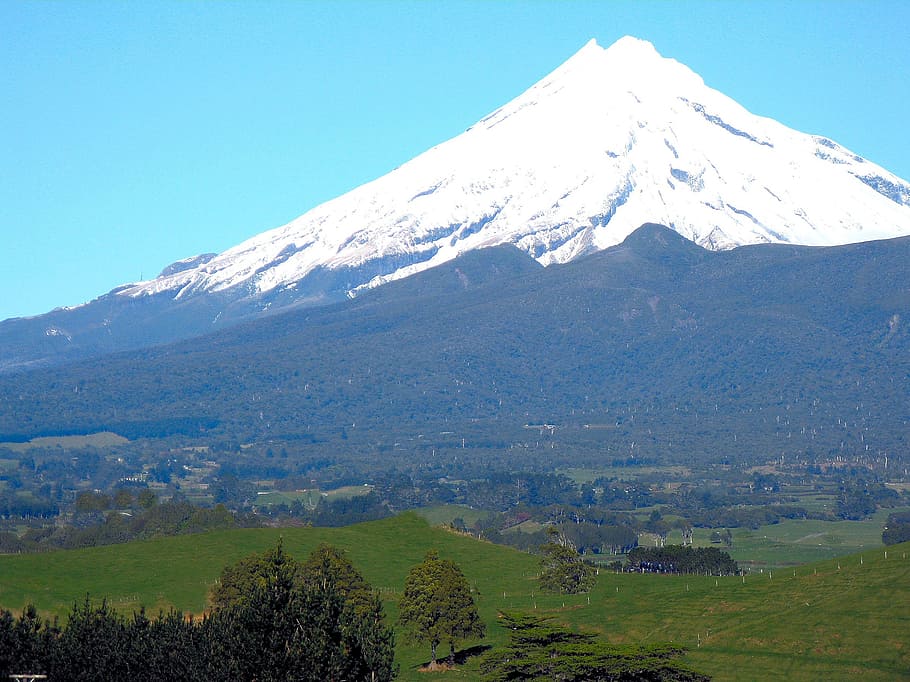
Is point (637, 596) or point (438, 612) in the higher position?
point (438, 612)

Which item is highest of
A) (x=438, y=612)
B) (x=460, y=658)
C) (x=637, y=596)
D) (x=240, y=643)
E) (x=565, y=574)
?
(x=240, y=643)

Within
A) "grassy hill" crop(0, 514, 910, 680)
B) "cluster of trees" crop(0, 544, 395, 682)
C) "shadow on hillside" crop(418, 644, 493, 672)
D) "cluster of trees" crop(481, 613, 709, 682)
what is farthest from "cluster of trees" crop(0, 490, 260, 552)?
"cluster of trees" crop(481, 613, 709, 682)

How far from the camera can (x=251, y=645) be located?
7219cm

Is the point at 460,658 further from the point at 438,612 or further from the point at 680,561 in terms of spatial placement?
the point at 680,561

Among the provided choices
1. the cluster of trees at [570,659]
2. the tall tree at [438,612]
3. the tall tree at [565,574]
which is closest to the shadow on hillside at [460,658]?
the tall tree at [438,612]

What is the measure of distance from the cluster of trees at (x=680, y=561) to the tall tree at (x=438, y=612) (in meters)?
44.2

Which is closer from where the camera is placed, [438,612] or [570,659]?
[570,659]

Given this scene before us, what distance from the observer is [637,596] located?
407 ft

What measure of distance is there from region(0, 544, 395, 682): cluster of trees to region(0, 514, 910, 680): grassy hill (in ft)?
80.9

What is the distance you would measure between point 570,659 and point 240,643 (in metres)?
24.6

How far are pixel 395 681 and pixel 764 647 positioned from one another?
25.6 m

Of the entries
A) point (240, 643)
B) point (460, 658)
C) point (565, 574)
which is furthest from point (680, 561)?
point (240, 643)

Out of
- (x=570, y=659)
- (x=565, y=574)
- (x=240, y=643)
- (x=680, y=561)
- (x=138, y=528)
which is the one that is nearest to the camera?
(x=240, y=643)

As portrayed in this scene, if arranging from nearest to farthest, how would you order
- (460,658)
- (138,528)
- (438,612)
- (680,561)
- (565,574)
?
(460,658) → (438,612) → (565,574) → (680,561) → (138,528)
